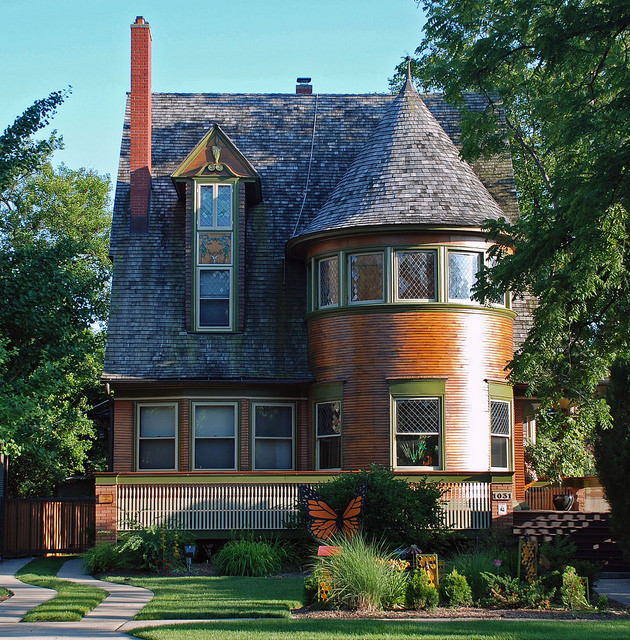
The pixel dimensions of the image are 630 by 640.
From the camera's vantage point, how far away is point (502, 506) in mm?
20062

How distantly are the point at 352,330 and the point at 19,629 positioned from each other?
1202cm

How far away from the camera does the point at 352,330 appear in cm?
2289

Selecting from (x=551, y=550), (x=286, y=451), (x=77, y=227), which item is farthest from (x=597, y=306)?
(x=77, y=227)

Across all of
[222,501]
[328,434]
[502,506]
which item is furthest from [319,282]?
[502,506]

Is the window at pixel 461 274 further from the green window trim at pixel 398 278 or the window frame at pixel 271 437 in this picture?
the window frame at pixel 271 437

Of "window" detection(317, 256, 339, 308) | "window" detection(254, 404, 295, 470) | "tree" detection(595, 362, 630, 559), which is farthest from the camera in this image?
"window" detection(254, 404, 295, 470)

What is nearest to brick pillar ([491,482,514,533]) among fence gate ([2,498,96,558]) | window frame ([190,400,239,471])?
window frame ([190,400,239,471])

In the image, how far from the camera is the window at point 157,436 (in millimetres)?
23953

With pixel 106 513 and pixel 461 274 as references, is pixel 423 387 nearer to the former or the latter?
pixel 461 274

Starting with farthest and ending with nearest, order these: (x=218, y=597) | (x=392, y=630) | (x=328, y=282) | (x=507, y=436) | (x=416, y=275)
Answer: (x=328, y=282) < (x=507, y=436) < (x=416, y=275) < (x=218, y=597) < (x=392, y=630)

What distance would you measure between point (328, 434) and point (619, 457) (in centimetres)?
831

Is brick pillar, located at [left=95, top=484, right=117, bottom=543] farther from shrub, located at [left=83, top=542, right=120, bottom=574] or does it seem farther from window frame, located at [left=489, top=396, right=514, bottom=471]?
window frame, located at [left=489, top=396, right=514, bottom=471]

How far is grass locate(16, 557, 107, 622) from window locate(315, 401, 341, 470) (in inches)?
257

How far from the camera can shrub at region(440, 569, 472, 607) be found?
14.3m
